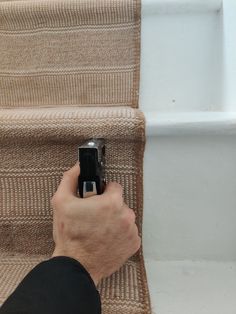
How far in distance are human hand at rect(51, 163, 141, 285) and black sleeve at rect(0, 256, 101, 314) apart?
3 centimetres

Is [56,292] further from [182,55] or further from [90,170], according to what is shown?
[182,55]

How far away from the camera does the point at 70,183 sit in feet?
1.57

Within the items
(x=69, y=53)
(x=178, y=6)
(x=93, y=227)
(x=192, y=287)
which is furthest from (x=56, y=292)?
(x=178, y=6)

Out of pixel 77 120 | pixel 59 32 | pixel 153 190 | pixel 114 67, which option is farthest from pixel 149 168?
pixel 59 32

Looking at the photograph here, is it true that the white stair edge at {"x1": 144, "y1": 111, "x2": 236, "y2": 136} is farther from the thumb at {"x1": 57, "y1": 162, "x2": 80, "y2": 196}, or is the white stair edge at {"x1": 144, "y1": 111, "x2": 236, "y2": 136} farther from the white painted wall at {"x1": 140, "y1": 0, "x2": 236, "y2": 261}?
the thumb at {"x1": 57, "y1": 162, "x2": 80, "y2": 196}

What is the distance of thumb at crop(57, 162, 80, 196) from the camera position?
47cm

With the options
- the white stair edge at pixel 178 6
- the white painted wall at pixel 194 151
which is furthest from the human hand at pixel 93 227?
the white stair edge at pixel 178 6

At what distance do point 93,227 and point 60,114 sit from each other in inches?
7.5

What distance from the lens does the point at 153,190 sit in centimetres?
56

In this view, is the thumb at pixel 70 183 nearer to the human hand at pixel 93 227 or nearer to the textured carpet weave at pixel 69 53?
the human hand at pixel 93 227

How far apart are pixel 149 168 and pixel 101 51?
0.32m

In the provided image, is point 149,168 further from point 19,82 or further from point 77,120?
point 19,82

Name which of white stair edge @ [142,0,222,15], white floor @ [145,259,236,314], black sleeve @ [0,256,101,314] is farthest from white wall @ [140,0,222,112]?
black sleeve @ [0,256,101,314]

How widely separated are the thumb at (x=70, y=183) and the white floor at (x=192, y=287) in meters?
0.22
